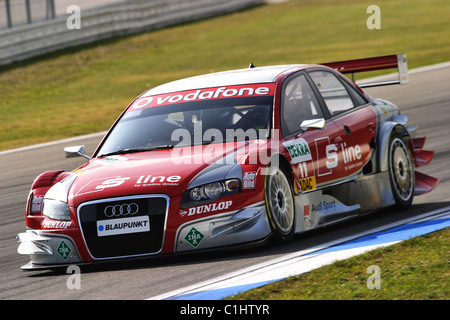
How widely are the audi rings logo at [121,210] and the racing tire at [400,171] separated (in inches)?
115

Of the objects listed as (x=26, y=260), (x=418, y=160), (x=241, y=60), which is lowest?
(x=26, y=260)

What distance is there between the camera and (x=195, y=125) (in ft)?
23.4

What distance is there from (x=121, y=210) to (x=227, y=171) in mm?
793

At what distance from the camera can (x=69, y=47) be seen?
27.8 meters

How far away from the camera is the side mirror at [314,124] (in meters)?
6.93

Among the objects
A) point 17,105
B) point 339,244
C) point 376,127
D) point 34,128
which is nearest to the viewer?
point 339,244

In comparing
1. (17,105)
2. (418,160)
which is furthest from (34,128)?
(418,160)

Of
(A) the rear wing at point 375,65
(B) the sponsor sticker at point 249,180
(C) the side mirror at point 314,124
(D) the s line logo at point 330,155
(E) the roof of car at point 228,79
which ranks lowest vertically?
(B) the sponsor sticker at point 249,180

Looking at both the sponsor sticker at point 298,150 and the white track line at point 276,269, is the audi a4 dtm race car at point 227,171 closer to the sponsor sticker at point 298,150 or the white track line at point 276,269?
the sponsor sticker at point 298,150

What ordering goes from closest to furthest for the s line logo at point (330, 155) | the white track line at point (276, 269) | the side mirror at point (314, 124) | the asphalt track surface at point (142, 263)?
the white track line at point (276, 269) → the asphalt track surface at point (142, 263) → the side mirror at point (314, 124) → the s line logo at point (330, 155)

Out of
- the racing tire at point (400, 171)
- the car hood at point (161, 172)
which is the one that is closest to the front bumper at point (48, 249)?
the car hood at point (161, 172)

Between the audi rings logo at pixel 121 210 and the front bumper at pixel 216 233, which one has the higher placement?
the audi rings logo at pixel 121 210
